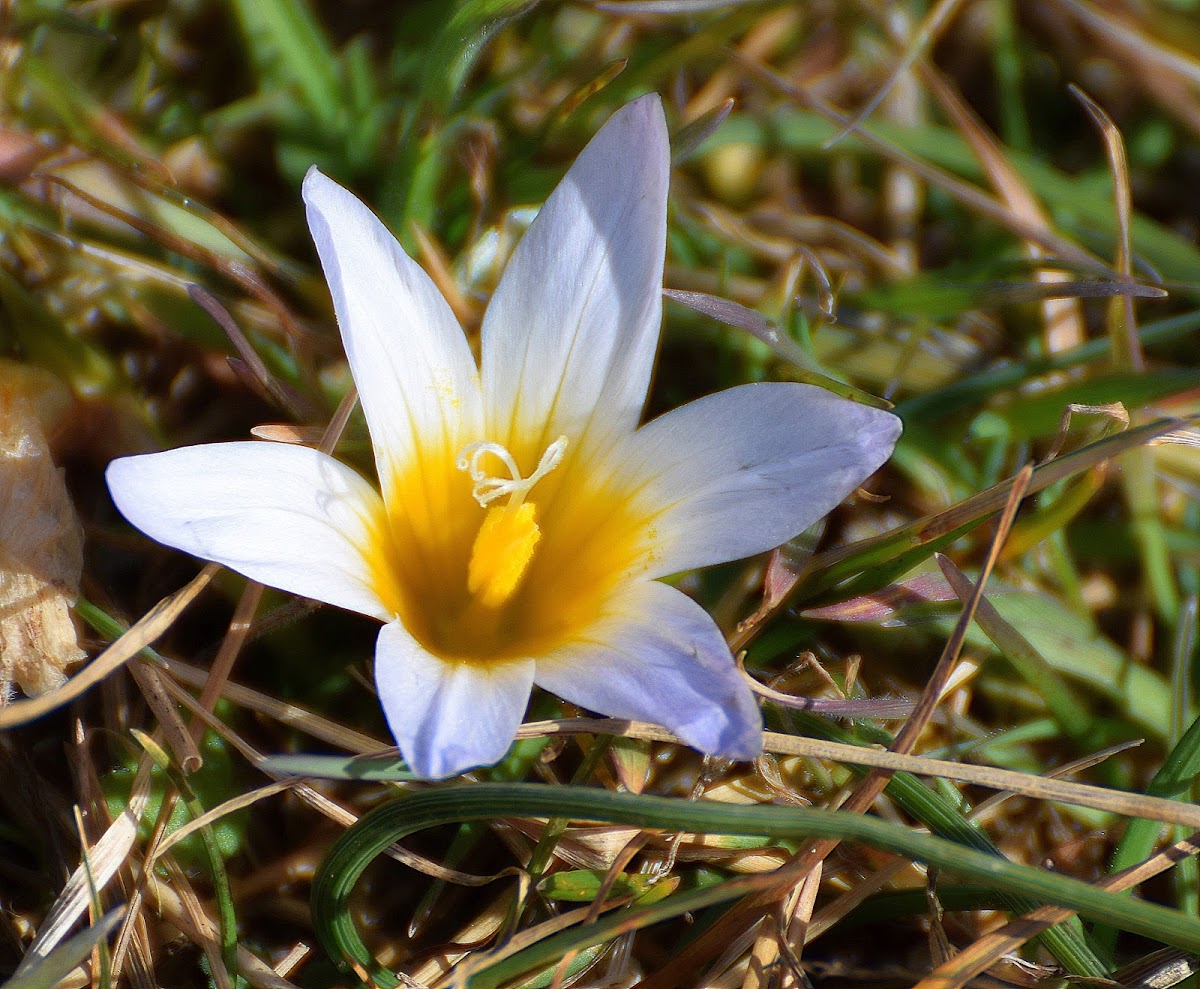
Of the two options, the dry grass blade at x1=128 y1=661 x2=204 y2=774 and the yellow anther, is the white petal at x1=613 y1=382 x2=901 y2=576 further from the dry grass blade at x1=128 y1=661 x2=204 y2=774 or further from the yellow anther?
the dry grass blade at x1=128 y1=661 x2=204 y2=774

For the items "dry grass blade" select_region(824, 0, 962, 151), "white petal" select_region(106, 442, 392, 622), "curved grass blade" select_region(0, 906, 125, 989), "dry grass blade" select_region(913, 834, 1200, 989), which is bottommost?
"dry grass blade" select_region(913, 834, 1200, 989)

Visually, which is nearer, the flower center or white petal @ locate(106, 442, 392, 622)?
white petal @ locate(106, 442, 392, 622)

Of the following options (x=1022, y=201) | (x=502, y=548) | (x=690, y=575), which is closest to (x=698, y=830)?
(x=502, y=548)

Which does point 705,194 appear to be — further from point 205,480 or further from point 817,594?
point 205,480

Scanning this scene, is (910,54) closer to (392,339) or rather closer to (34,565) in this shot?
(392,339)

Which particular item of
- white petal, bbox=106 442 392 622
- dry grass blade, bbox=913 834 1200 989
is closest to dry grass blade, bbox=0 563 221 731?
white petal, bbox=106 442 392 622
